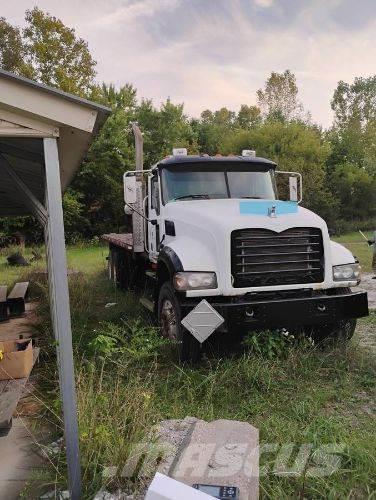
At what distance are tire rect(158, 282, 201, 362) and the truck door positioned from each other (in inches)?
52.5

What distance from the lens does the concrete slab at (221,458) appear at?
2.52 metres

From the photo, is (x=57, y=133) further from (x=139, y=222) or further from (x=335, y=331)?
(x=139, y=222)

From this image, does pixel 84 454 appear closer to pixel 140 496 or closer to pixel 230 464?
pixel 140 496

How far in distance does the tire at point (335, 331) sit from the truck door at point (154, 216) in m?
2.40

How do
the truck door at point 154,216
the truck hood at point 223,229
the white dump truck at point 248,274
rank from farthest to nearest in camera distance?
1. the truck door at point 154,216
2. the truck hood at point 223,229
3. the white dump truck at point 248,274

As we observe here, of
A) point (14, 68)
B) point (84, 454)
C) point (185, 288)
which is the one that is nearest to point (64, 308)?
point (84, 454)

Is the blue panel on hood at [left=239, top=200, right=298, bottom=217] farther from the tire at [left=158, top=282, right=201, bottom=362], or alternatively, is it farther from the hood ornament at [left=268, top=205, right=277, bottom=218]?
the tire at [left=158, top=282, right=201, bottom=362]

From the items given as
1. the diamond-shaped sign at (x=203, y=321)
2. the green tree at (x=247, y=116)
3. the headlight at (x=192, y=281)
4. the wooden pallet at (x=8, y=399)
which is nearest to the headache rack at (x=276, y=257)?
the headlight at (x=192, y=281)

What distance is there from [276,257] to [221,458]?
8.46 feet

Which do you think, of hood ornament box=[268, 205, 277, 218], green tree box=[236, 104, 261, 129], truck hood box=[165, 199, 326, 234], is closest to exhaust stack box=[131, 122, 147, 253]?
truck hood box=[165, 199, 326, 234]

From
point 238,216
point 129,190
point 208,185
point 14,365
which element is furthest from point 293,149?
point 14,365

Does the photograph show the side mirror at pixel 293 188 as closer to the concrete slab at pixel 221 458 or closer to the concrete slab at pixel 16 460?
the concrete slab at pixel 221 458

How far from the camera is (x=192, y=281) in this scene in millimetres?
4535

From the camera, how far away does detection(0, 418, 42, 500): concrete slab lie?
2.83m
